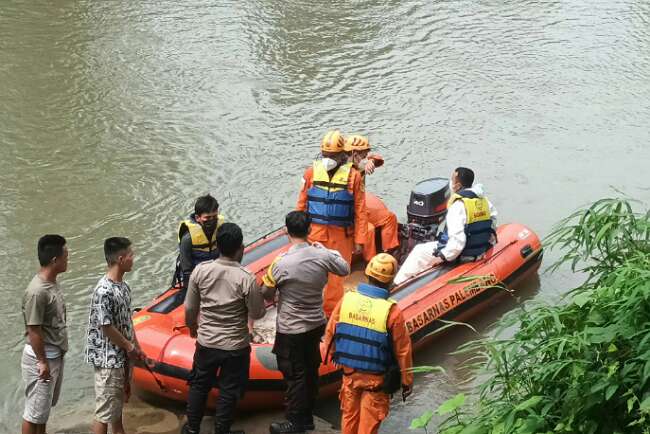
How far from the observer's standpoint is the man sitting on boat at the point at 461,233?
627cm

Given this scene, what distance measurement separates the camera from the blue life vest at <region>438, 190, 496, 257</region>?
20.5ft

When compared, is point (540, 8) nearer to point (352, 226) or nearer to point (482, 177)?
point (482, 177)

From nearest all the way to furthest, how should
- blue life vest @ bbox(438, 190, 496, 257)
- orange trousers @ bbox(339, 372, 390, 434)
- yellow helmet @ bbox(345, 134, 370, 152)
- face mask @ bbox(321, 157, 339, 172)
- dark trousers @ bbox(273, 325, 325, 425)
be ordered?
1. orange trousers @ bbox(339, 372, 390, 434)
2. dark trousers @ bbox(273, 325, 325, 425)
3. face mask @ bbox(321, 157, 339, 172)
4. yellow helmet @ bbox(345, 134, 370, 152)
5. blue life vest @ bbox(438, 190, 496, 257)

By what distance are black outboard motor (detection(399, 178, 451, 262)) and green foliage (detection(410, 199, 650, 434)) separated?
8.63ft

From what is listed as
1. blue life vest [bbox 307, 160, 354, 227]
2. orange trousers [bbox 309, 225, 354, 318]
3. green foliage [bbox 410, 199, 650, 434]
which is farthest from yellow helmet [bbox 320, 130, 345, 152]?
green foliage [bbox 410, 199, 650, 434]

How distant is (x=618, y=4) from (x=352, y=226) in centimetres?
1035

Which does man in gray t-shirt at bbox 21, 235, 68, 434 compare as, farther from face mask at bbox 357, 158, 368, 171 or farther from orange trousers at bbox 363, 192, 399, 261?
orange trousers at bbox 363, 192, 399, 261

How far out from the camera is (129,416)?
539 centimetres

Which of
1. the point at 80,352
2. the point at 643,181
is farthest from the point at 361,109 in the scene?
the point at 80,352

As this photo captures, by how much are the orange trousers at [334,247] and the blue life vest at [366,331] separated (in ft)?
4.71

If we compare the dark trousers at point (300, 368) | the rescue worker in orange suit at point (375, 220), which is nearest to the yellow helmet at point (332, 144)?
the rescue worker in orange suit at point (375, 220)

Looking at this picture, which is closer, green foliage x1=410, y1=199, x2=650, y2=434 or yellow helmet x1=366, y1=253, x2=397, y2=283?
green foliage x1=410, y1=199, x2=650, y2=434

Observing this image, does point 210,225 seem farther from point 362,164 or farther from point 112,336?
point 362,164

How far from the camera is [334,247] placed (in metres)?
6.05
